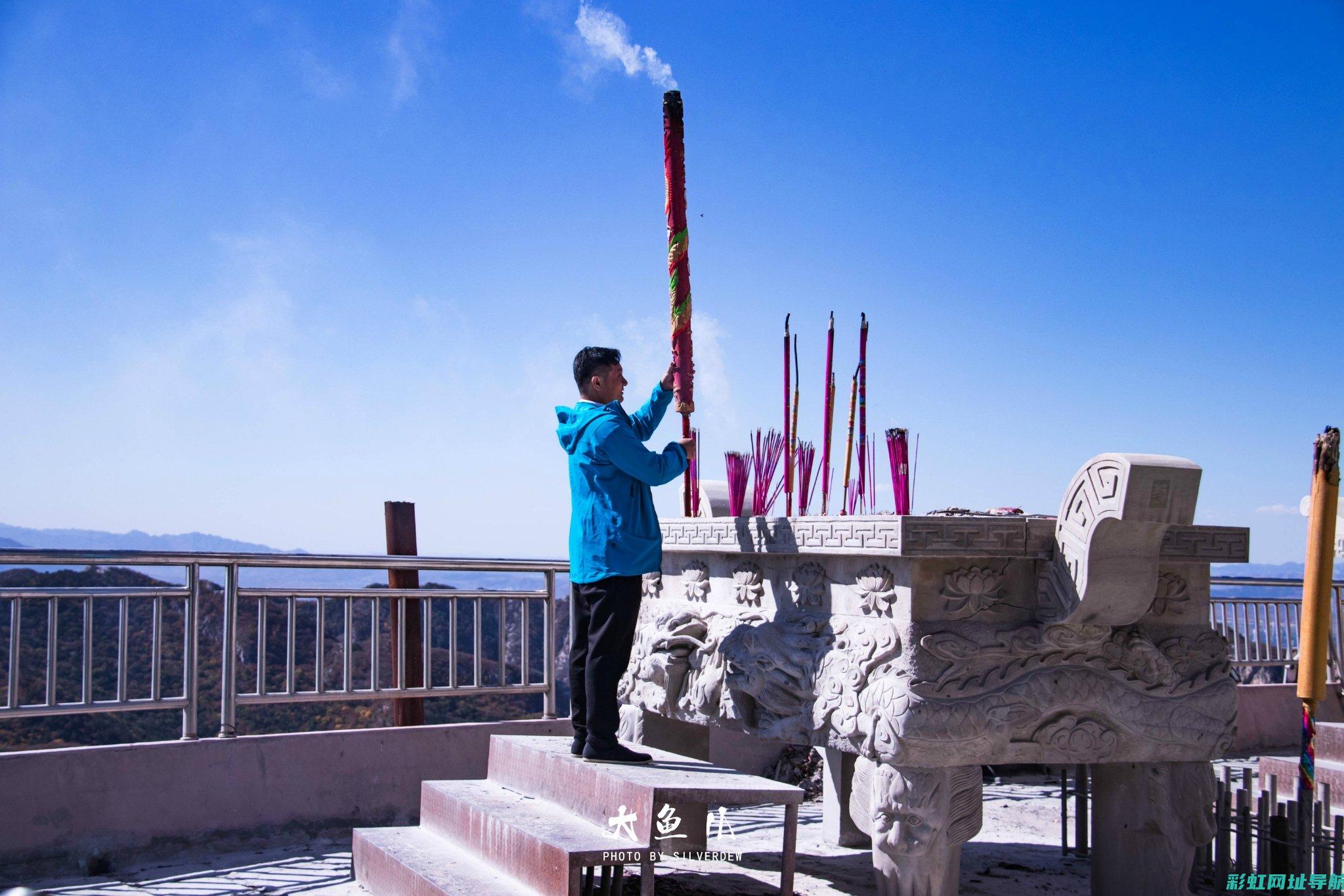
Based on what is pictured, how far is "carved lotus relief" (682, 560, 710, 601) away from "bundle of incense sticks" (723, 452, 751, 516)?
28 cm

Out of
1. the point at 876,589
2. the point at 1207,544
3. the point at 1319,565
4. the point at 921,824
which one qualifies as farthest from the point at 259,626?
the point at 1319,565

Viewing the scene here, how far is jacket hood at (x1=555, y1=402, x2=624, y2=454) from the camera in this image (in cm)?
406

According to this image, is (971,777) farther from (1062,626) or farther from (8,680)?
(8,680)

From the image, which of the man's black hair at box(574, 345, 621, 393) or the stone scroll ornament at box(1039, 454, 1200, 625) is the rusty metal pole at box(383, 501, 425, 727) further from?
the stone scroll ornament at box(1039, 454, 1200, 625)

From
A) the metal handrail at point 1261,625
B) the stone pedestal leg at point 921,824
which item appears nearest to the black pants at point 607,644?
the stone pedestal leg at point 921,824

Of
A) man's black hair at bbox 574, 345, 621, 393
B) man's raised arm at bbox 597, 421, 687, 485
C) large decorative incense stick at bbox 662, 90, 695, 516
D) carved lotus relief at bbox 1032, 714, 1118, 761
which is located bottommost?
carved lotus relief at bbox 1032, 714, 1118, 761

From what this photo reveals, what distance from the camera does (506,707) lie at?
852cm

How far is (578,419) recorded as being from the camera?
412 cm

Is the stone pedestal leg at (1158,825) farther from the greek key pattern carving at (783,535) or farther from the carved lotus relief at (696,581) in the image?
the carved lotus relief at (696,581)

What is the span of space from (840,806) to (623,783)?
222 centimetres

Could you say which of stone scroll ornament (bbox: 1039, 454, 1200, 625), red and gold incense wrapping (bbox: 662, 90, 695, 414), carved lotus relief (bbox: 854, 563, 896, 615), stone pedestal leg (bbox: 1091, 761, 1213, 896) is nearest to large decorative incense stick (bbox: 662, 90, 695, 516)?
red and gold incense wrapping (bbox: 662, 90, 695, 414)

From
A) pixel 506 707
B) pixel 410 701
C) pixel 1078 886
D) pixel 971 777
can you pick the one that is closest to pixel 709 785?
pixel 971 777

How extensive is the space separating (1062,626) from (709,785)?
1.25 meters

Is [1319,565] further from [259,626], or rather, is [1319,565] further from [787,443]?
[259,626]
